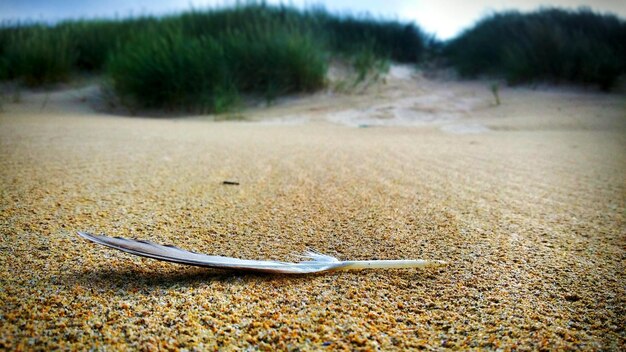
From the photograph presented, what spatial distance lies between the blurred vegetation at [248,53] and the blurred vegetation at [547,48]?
0.02 metres

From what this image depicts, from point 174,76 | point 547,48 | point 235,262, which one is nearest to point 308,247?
point 235,262

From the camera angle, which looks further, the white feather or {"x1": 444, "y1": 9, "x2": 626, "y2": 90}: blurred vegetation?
{"x1": 444, "y1": 9, "x2": 626, "y2": 90}: blurred vegetation

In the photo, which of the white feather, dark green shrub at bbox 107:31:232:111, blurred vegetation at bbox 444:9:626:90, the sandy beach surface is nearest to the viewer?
the sandy beach surface

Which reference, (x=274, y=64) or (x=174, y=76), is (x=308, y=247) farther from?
(x=274, y=64)

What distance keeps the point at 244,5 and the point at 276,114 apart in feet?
14.2

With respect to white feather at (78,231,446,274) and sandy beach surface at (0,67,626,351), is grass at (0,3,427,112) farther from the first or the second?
white feather at (78,231,446,274)

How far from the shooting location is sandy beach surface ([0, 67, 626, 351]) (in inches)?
17.5

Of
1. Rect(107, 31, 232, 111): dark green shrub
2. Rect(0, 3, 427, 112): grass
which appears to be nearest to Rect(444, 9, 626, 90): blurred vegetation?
Rect(0, 3, 427, 112): grass

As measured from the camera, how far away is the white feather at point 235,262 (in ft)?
1.79

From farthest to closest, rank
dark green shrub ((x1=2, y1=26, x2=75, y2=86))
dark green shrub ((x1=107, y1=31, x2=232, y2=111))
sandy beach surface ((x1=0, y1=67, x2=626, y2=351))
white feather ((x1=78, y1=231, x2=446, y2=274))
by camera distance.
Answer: dark green shrub ((x1=2, y1=26, x2=75, y2=86)) < dark green shrub ((x1=107, y1=31, x2=232, y2=111)) < white feather ((x1=78, y1=231, x2=446, y2=274)) < sandy beach surface ((x1=0, y1=67, x2=626, y2=351))

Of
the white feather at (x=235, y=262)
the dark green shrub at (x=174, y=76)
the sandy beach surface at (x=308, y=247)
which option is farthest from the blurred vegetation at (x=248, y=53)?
the white feather at (x=235, y=262)

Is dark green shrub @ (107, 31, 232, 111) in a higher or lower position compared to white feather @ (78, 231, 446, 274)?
higher

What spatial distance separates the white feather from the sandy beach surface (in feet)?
0.05

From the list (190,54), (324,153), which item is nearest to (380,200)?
(324,153)
